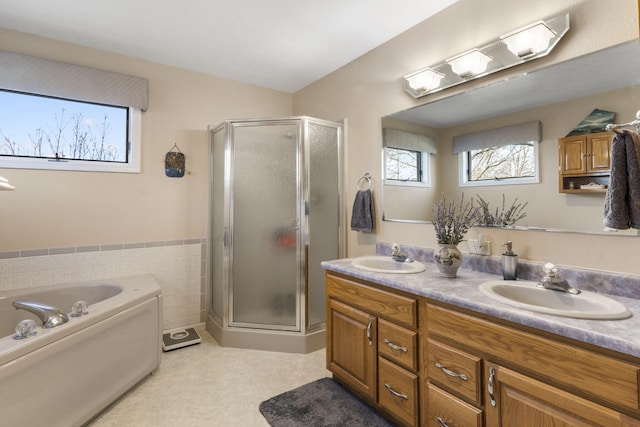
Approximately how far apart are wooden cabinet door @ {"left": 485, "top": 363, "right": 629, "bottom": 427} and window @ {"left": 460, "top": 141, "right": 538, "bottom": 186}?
3.24 feet

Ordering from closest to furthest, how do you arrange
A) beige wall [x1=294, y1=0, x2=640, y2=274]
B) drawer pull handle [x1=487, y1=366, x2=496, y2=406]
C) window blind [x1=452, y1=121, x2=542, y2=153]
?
drawer pull handle [x1=487, y1=366, x2=496, y2=406]
beige wall [x1=294, y1=0, x2=640, y2=274]
window blind [x1=452, y1=121, x2=542, y2=153]

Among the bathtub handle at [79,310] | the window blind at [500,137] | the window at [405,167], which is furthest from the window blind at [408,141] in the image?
the bathtub handle at [79,310]

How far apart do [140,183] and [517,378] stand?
2920 mm

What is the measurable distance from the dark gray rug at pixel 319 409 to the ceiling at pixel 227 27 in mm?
2496

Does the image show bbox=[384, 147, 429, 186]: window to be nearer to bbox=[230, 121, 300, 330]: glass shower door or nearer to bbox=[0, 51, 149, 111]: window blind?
bbox=[230, 121, 300, 330]: glass shower door

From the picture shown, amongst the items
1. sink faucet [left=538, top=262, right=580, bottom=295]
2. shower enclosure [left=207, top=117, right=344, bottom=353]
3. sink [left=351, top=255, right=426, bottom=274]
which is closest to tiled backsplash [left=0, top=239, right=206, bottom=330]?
shower enclosure [left=207, top=117, right=344, bottom=353]

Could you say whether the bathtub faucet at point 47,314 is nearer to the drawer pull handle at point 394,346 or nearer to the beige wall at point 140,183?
the beige wall at point 140,183

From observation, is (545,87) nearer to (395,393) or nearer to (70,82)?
(395,393)

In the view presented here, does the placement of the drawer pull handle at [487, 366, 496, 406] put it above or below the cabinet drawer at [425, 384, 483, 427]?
above

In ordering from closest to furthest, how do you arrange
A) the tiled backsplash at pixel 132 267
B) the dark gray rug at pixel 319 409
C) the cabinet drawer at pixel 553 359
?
the cabinet drawer at pixel 553 359 < the dark gray rug at pixel 319 409 < the tiled backsplash at pixel 132 267

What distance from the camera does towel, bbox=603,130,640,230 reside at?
1.20m

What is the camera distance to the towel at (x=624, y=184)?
1200 mm

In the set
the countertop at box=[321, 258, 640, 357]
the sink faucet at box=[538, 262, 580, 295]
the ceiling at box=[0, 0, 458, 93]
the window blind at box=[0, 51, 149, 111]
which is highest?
the ceiling at box=[0, 0, 458, 93]

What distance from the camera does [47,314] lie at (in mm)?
1663
